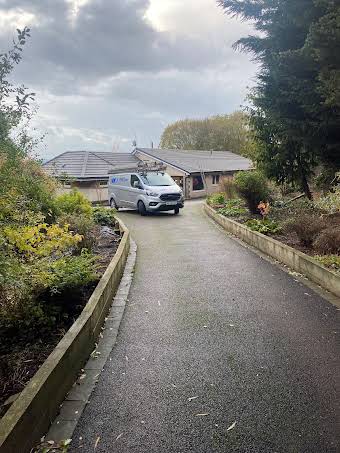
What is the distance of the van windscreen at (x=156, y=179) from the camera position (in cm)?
1960

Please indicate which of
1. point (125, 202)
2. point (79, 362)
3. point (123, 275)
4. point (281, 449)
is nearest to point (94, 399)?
point (79, 362)

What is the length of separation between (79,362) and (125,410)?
875mm

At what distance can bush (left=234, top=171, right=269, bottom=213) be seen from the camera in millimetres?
14695

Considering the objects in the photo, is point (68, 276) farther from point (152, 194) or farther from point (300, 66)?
point (152, 194)

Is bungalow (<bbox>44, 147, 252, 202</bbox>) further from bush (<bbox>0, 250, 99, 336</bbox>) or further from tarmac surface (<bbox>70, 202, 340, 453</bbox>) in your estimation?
bush (<bbox>0, 250, 99, 336</bbox>)

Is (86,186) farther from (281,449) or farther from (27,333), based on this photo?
(281,449)

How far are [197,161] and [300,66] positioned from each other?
110 feet

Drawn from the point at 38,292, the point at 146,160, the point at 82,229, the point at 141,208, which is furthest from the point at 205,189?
the point at 38,292

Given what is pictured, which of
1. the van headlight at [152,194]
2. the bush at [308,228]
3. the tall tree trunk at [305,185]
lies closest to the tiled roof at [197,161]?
the van headlight at [152,194]

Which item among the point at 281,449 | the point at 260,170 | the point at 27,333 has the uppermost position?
the point at 260,170

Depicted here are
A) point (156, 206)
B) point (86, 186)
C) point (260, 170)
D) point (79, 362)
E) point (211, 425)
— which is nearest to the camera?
point (211, 425)

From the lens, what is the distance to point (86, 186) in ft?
106

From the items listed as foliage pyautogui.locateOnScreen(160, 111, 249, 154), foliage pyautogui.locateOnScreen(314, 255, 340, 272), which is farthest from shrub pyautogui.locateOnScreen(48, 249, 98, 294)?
foliage pyautogui.locateOnScreen(160, 111, 249, 154)

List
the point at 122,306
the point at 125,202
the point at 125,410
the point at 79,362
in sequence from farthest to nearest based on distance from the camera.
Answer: the point at 125,202 < the point at 122,306 < the point at 79,362 < the point at 125,410
